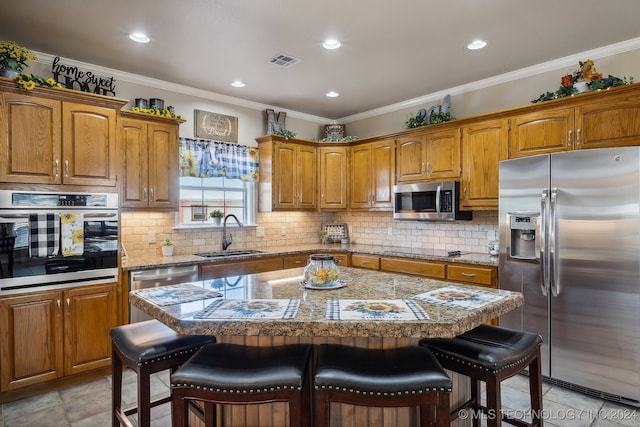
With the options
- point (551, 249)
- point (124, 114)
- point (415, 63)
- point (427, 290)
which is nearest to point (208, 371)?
point (427, 290)

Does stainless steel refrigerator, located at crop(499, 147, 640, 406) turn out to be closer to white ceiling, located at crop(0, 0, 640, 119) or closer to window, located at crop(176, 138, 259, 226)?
white ceiling, located at crop(0, 0, 640, 119)

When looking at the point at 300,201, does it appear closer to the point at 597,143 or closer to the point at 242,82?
the point at 242,82

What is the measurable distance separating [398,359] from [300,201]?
3551 millimetres

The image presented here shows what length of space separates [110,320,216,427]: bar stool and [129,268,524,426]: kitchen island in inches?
7.2

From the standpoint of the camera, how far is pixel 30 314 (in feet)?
9.21

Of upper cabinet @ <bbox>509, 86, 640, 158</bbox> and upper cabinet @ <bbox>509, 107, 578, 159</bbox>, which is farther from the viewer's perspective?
upper cabinet @ <bbox>509, 107, 578, 159</bbox>

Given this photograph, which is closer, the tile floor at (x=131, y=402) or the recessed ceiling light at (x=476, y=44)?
the tile floor at (x=131, y=402)

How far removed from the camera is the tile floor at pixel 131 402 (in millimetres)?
2477

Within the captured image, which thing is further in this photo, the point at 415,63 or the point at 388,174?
the point at 388,174

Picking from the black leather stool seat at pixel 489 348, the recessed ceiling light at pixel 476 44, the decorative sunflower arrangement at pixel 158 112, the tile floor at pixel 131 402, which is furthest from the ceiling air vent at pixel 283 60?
the tile floor at pixel 131 402

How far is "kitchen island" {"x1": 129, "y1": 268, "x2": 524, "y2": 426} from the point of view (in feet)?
4.82

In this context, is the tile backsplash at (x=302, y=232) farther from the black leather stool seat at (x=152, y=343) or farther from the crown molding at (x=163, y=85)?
the black leather stool seat at (x=152, y=343)

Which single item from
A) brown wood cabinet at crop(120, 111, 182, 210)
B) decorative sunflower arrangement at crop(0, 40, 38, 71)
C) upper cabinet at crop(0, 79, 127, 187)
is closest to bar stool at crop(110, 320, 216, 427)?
upper cabinet at crop(0, 79, 127, 187)

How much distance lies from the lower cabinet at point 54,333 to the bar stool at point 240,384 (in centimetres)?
200
